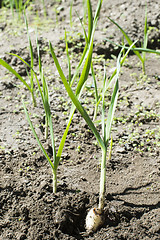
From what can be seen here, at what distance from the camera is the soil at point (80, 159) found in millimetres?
1490

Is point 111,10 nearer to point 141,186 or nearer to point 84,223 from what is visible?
point 141,186

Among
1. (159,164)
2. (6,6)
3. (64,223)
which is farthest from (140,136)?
(6,6)

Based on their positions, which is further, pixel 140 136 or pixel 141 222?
pixel 140 136

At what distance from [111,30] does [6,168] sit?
2.26 m

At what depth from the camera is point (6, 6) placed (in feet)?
14.5

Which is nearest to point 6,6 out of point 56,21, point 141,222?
point 56,21

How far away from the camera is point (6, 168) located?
1812 millimetres

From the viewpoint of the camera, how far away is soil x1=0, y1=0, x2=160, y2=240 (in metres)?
1.49

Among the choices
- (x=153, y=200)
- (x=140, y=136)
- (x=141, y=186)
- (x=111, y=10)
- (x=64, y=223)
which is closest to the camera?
(x=64, y=223)

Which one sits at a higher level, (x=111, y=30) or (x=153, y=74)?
(x=111, y=30)

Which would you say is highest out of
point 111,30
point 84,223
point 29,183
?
point 111,30

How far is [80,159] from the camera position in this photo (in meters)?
1.98

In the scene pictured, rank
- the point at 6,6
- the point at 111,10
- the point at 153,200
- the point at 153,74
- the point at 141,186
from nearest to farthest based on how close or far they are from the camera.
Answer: the point at 153,200 < the point at 141,186 < the point at 153,74 < the point at 111,10 < the point at 6,6

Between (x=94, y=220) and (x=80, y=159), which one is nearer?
(x=94, y=220)
